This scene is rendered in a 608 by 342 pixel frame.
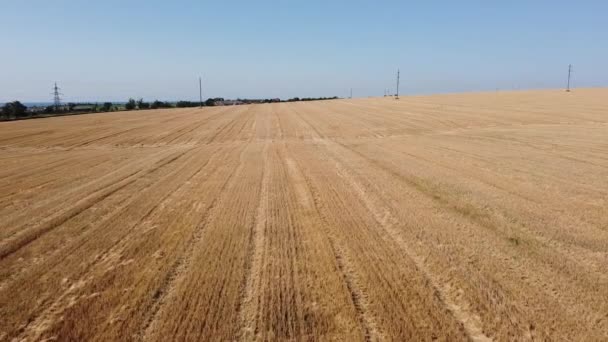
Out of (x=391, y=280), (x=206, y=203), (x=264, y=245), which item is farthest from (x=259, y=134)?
(x=391, y=280)

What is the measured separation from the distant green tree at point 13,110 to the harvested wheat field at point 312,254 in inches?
1970

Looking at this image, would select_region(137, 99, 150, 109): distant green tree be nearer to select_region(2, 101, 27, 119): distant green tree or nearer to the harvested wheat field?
select_region(2, 101, 27, 119): distant green tree

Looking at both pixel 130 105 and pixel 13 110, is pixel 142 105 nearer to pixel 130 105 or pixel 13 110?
pixel 130 105

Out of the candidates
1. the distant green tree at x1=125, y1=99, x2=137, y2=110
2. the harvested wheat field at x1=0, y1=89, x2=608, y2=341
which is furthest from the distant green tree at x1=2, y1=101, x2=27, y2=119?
the harvested wheat field at x1=0, y1=89, x2=608, y2=341

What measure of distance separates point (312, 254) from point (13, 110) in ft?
196

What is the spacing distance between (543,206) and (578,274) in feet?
7.52

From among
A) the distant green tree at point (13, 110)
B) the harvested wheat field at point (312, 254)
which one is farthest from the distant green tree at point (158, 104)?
the harvested wheat field at point (312, 254)

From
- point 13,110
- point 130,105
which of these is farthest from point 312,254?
point 130,105

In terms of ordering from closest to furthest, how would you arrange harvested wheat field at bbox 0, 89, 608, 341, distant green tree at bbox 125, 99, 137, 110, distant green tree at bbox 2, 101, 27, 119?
harvested wheat field at bbox 0, 89, 608, 341
distant green tree at bbox 2, 101, 27, 119
distant green tree at bbox 125, 99, 137, 110

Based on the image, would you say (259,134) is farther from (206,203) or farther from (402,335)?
(402,335)

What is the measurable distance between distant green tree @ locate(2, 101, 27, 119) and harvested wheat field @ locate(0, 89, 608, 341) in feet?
164

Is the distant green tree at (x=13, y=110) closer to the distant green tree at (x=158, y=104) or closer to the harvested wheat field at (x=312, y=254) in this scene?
the distant green tree at (x=158, y=104)

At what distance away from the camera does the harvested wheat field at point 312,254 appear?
109 inches

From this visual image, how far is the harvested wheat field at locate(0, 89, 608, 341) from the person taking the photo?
2764 mm
